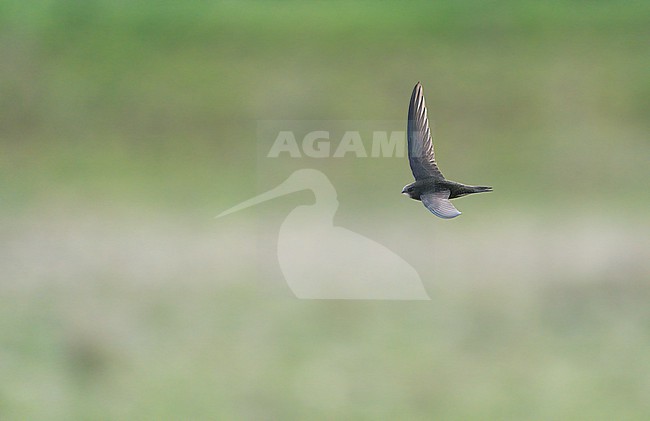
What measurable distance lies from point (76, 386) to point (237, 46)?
2.47 ft

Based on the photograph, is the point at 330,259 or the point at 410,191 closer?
the point at 410,191

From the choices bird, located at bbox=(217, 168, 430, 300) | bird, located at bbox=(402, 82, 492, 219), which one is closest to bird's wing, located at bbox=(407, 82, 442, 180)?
bird, located at bbox=(402, 82, 492, 219)

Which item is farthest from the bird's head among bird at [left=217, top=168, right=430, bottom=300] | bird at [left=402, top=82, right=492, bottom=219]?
bird at [left=217, top=168, right=430, bottom=300]

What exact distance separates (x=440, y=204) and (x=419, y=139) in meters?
0.10

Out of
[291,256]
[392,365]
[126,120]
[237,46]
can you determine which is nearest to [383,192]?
[291,256]

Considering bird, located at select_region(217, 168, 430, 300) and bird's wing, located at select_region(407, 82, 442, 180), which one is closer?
bird's wing, located at select_region(407, 82, 442, 180)

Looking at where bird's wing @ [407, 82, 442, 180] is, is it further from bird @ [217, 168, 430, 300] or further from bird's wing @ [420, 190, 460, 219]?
bird @ [217, 168, 430, 300]

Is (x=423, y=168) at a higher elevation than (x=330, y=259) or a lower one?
higher

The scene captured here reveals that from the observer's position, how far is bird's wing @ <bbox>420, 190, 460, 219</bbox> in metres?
1.09

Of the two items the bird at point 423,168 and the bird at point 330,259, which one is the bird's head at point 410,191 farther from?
the bird at point 330,259

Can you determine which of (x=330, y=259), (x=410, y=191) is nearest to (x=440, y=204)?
(x=410, y=191)

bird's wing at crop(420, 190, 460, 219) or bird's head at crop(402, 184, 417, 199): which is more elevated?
bird's head at crop(402, 184, 417, 199)

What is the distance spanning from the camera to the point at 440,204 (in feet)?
3.67

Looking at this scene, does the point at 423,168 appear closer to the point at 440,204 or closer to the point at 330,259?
the point at 440,204
